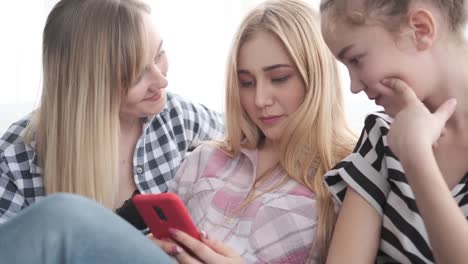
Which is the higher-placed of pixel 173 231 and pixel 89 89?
pixel 89 89

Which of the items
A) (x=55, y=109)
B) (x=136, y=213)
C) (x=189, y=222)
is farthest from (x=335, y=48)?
(x=55, y=109)

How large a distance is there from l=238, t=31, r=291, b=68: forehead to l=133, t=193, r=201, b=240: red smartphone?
341 millimetres

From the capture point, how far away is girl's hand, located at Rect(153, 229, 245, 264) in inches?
40.2

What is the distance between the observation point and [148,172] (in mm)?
1412

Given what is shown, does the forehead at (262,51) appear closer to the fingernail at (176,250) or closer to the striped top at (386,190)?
the striped top at (386,190)

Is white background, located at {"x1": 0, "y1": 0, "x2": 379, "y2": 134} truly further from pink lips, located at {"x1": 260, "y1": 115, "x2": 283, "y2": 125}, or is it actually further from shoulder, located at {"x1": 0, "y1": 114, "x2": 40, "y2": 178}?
pink lips, located at {"x1": 260, "y1": 115, "x2": 283, "y2": 125}

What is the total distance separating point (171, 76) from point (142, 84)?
0.61 m

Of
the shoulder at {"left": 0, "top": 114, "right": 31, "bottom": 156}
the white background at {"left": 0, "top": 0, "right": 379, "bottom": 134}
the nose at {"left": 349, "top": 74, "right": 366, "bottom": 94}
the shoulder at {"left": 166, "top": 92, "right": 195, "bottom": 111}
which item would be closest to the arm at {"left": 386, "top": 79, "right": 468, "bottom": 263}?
the nose at {"left": 349, "top": 74, "right": 366, "bottom": 94}

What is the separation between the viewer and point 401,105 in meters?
0.94

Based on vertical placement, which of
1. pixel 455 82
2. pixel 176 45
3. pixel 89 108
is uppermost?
pixel 455 82

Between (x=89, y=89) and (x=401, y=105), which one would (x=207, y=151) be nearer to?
(x=89, y=89)

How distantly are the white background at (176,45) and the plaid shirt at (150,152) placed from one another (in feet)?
1.35

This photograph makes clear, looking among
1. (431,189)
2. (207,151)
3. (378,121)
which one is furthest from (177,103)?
(431,189)

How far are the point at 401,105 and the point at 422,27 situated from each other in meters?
0.11
